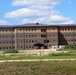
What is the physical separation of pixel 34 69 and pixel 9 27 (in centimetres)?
9608

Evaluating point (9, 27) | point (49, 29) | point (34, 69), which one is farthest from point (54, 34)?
point (34, 69)

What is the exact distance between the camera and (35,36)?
108688 mm

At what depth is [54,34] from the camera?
10894 cm

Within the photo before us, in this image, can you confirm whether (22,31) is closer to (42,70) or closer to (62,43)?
(62,43)

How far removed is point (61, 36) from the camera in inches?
4402

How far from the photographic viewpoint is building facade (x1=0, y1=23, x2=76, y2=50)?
108 m

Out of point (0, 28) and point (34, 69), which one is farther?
point (0, 28)

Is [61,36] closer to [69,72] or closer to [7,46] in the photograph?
[7,46]

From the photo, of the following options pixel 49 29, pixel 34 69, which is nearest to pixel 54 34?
pixel 49 29

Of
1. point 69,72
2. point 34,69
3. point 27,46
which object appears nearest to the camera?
point 69,72

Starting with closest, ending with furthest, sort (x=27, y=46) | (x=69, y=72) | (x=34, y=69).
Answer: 1. (x=69, y=72)
2. (x=34, y=69)
3. (x=27, y=46)

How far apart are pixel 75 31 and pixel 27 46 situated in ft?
68.6

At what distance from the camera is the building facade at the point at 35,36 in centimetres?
10794

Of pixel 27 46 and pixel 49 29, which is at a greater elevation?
pixel 49 29
